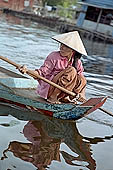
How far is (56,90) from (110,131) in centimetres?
110

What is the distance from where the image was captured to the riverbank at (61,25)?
2488cm

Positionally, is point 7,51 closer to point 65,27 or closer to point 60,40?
point 60,40

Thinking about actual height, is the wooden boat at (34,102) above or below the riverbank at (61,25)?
above

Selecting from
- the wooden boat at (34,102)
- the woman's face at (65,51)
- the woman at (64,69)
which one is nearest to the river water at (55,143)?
the wooden boat at (34,102)

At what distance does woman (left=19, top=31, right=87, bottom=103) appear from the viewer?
587 centimetres

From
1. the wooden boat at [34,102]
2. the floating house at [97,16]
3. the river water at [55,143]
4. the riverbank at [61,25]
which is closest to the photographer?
the river water at [55,143]

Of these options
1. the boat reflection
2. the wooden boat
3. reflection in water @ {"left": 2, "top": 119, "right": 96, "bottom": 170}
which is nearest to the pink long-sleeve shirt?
the wooden boat

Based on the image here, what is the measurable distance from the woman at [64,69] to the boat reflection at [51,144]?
16.5 inches

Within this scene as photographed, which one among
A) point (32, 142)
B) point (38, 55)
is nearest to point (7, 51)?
point (38, 55)

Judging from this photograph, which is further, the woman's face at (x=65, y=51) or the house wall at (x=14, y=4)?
the house wall at (x=14, y=4)

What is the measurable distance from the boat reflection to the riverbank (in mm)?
18785

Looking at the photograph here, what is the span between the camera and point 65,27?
27438mm

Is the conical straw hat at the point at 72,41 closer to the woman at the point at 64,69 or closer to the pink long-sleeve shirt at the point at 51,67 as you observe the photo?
the woman at the point at 64,69

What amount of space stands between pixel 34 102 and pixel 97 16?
23.7m
